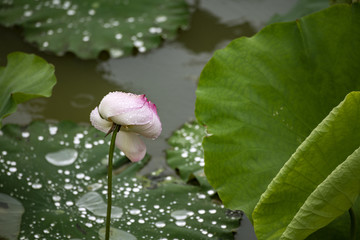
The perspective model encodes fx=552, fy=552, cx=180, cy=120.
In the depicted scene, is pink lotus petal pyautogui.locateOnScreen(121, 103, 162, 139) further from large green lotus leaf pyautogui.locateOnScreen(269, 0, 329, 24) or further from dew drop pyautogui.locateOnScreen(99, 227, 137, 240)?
large green lotus leaf pyautogui.locateOnScreen(269, 0, 329, 24)

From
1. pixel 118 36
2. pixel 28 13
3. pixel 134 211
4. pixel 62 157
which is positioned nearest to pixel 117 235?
pixel 134 211

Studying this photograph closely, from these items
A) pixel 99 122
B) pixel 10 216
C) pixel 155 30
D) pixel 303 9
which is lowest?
pixel 10 216

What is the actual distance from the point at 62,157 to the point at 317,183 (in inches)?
31.9

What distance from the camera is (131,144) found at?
1179 mm

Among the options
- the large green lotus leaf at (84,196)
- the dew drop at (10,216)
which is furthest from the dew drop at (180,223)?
the dew drop at (10,216)

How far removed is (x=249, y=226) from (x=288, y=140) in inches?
13.0

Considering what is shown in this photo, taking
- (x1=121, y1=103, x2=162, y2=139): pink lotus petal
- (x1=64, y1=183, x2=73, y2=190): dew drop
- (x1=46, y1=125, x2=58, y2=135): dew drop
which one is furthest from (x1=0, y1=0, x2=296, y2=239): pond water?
(x1=121, y1=103, x2=162, y2=139): pink lotus petal

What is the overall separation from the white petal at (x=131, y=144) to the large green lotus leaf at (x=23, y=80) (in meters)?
0.26

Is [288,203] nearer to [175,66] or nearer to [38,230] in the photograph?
[38,230]

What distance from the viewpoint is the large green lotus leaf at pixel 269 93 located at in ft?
4.23

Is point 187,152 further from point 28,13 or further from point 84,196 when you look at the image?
point 28,13

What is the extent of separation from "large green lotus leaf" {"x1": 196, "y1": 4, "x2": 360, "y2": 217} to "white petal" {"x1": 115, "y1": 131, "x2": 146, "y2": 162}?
0.64 ft

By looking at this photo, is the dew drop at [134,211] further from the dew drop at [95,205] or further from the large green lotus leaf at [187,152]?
the large green lotus leaf at [187,152]

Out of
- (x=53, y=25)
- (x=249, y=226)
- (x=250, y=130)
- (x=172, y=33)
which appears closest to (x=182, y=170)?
(x=249, y=226)
